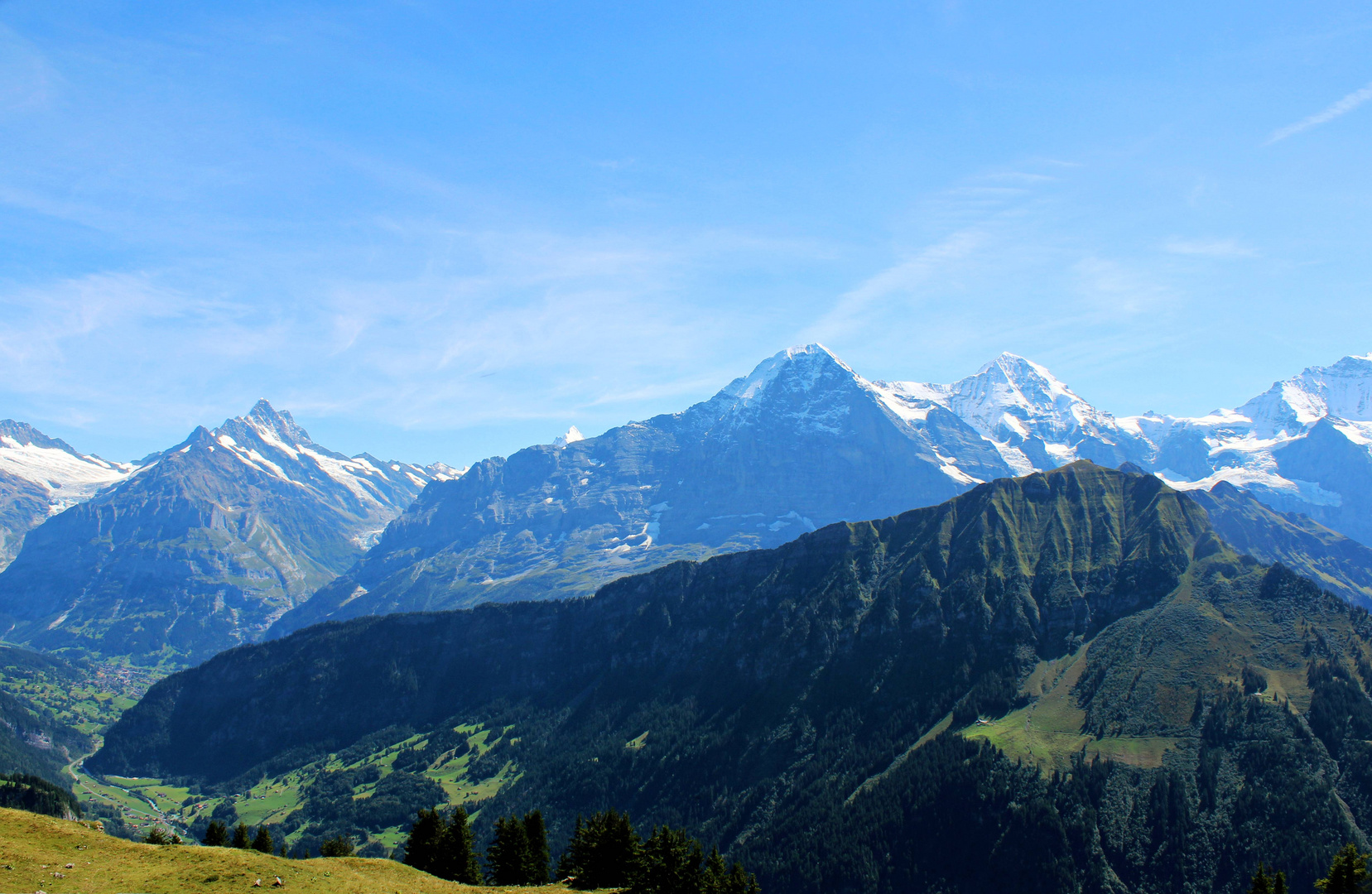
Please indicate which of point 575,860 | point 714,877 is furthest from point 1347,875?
point 575,860

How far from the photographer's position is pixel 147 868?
73.9 m

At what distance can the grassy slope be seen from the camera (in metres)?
69.1

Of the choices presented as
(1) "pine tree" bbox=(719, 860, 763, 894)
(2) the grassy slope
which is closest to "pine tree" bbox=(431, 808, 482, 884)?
(2) the grassy slope

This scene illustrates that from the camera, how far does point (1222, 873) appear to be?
180750 mm

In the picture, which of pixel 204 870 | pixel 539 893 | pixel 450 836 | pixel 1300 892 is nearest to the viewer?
pixel 204 870

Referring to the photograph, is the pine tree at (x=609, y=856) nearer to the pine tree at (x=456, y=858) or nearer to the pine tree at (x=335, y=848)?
the pine tree at (x=456, y=858)

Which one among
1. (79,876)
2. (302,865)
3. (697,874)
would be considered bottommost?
(697,874)

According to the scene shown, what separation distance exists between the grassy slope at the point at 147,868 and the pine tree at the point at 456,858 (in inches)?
922

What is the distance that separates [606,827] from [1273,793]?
180 m

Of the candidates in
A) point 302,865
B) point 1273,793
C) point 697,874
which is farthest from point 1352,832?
point 302,865

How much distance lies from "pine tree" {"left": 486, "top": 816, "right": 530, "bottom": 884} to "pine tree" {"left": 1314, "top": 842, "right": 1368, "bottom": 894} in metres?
91.0

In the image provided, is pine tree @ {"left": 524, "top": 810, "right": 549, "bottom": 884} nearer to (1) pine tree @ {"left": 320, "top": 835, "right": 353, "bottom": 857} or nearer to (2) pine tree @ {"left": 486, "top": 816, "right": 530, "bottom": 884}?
(2) pine tree @ {"left": 486, "top": 816, "right": 530, "bottom": 884}

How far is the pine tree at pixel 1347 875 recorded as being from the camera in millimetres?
82312

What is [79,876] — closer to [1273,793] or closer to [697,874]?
[697,874]
